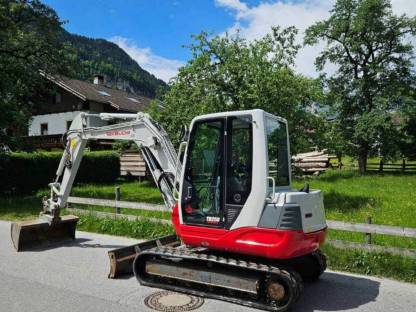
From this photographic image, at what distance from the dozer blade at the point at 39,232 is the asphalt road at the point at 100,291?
739 millimetres

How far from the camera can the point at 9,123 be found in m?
17.7

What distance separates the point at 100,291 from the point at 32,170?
50.4 feet

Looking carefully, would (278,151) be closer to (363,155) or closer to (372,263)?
(372,263)

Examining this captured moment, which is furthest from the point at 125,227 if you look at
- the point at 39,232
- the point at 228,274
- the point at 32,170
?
the point at 32,170

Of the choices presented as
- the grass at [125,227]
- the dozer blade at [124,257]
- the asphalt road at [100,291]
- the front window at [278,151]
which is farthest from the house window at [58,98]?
the front window at [278,151]

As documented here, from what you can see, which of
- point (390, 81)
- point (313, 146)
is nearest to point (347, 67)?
point (390, 81)

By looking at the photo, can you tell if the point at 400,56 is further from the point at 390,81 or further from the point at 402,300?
the point at 402,300

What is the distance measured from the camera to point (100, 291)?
6.57 meters

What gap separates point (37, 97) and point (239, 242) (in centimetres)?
2872

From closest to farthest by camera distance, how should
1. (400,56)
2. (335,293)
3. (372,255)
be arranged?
(335,293), (372,255), (400,56)

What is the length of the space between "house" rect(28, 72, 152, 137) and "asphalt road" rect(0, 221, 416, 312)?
93.5 ft

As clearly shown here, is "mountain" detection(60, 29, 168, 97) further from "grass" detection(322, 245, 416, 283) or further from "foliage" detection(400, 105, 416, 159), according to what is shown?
"grass" detection(322, 245, 416, 283)

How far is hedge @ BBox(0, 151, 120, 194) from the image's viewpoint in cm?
1927

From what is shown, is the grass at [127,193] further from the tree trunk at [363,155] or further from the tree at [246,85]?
the tree trunk at [363,155]
